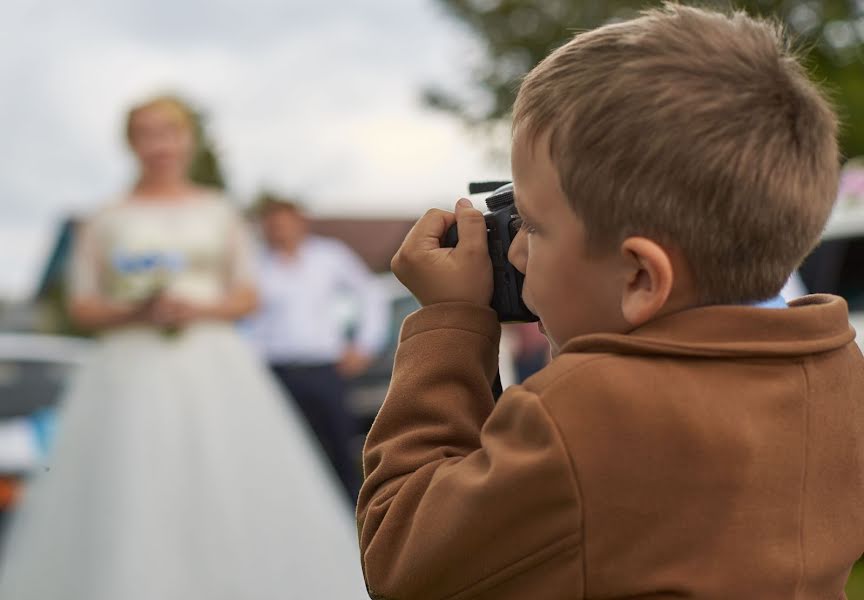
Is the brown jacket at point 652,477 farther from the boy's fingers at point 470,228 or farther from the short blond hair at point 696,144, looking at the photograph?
the boy's fingers at point 470,228

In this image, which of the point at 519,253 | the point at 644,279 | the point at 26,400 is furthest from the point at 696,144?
the point at 26,400

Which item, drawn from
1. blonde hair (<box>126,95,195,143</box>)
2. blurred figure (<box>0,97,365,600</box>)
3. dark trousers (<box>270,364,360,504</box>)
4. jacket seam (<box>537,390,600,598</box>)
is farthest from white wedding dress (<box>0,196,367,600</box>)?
jacket seam (<box>537,390,600,598</box>)

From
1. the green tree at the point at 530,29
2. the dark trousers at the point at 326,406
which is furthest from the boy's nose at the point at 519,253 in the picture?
the green tree at the point at 530,29

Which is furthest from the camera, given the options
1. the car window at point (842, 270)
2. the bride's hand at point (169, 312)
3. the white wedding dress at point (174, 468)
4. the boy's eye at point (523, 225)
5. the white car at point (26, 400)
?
the car window at point (842, 270)

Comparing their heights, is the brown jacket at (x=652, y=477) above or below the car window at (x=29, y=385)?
above

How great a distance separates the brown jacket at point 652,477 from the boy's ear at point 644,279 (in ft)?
0.06

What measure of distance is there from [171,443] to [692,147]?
13.4 feet

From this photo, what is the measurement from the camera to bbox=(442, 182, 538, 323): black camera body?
54.6 inches

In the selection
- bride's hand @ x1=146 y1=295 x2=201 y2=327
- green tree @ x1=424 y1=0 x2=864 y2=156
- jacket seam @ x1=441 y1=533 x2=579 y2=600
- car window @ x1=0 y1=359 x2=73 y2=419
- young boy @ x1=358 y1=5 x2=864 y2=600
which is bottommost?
green tree @ x1=424 y1=0 x2=864 y2=156

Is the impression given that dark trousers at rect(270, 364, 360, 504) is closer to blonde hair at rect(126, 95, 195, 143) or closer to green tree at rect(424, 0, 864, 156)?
blonde hair at rect(126, 95, 195, 143)

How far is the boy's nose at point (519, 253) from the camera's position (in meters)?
1.36

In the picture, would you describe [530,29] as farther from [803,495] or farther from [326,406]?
[803,495]

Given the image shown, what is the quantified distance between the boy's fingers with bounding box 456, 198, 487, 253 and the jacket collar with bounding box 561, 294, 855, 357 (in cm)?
20

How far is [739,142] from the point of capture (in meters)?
1.21
